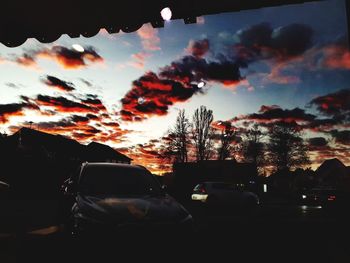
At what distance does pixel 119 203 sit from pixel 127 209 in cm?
26

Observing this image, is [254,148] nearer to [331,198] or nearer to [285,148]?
[285,148]

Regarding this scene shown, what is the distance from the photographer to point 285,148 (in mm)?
65062

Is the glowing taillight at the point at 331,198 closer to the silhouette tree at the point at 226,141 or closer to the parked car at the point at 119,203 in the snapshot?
the parked car at the point at 119,203

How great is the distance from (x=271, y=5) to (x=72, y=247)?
4.88 metres

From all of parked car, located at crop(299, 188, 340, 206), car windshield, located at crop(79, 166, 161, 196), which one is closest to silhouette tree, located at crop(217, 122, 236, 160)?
parked car, located at crop(299, 188, 340, 206)

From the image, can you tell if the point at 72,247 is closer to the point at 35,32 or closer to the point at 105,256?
the point at 105,256

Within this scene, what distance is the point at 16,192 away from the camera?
2753 cm

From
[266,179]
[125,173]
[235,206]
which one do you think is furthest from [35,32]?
[266,179]

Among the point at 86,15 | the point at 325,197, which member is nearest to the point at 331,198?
the point at 325,197

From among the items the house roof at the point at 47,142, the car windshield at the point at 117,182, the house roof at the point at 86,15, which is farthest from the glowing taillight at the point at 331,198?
the house roof at the point at 47,142

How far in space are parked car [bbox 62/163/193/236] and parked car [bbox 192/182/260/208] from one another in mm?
12795

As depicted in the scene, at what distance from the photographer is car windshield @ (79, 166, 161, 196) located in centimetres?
629

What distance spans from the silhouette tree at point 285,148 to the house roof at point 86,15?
192ft

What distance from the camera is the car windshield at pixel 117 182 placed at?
6293mm
